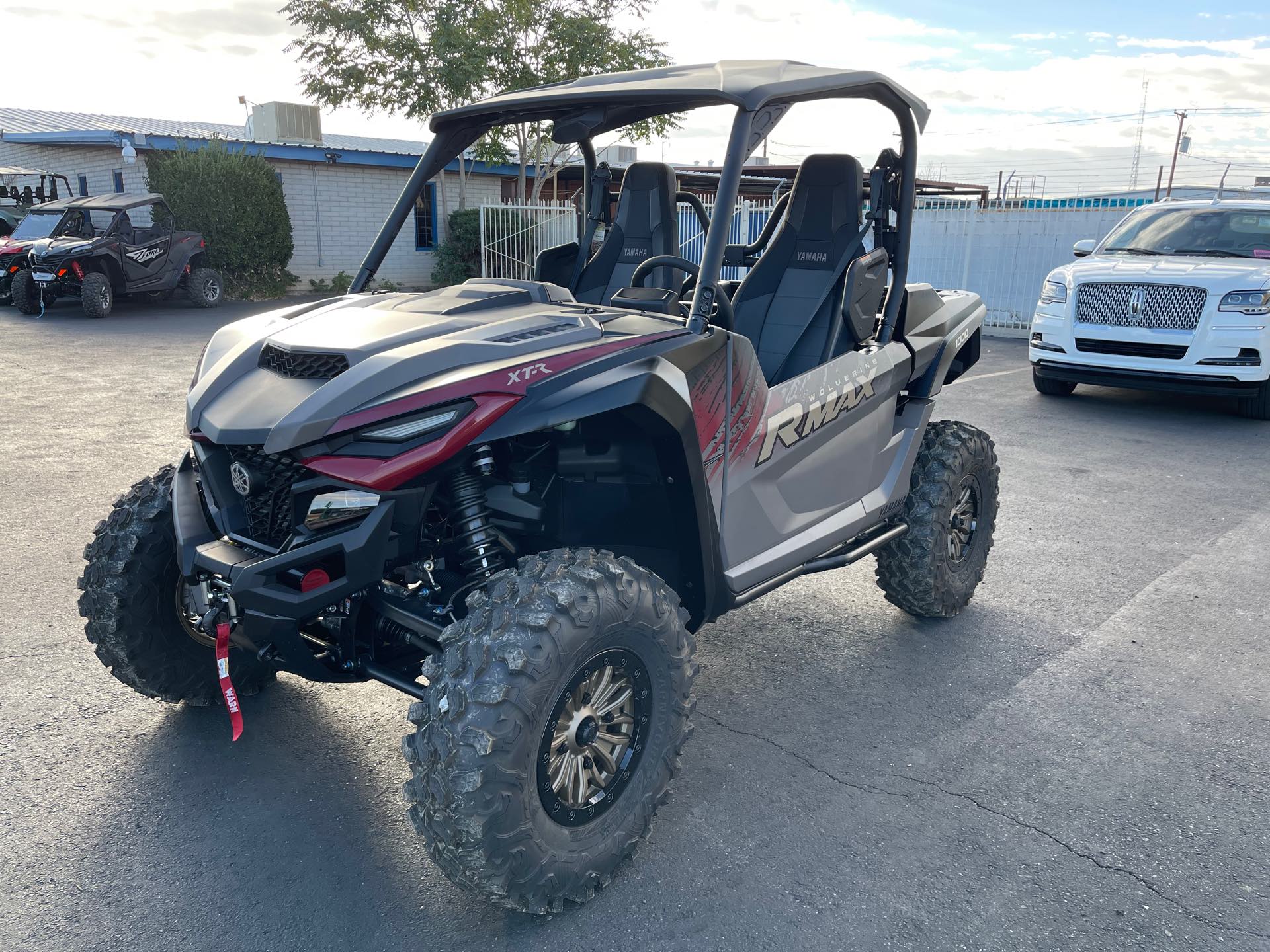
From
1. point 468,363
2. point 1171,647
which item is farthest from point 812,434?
point 1171,647

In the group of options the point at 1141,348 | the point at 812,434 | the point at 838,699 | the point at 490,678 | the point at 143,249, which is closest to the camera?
the point at 490,678

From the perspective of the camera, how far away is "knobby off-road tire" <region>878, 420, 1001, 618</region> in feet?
14.1

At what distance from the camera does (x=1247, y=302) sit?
8.59 m

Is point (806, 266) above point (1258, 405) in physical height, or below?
above

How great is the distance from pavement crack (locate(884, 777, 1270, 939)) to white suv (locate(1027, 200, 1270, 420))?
712cm

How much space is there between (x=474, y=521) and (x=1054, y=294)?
8.58 metres

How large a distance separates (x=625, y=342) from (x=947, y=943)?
176 cm

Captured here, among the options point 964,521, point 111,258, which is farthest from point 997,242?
point 111,258

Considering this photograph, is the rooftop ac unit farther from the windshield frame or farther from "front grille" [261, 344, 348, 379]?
"front grille" [261, 344, 348, 379]

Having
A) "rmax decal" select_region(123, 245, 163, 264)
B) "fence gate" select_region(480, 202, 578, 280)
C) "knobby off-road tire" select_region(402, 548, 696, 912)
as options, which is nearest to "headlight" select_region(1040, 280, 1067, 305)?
"knobby off-road tire" select_region(402, 548, 696, 912)

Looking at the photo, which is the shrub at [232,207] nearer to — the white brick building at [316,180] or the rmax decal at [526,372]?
the white brick building at [316,180]

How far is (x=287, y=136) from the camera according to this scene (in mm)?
23812

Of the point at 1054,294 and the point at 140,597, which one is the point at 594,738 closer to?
the point at 140,597

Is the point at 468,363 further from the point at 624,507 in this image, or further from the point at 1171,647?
the point at 1171,647
